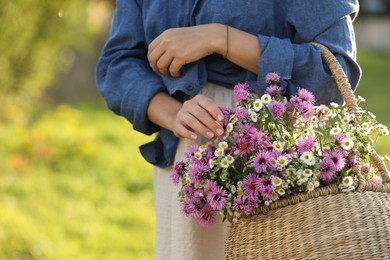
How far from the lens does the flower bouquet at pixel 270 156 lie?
188cm

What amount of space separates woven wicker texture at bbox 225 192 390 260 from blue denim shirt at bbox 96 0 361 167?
0.38m

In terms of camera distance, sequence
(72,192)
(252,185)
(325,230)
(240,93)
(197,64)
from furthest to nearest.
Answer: (72,192), (197,64), (240,93), (252,185), (325,230)

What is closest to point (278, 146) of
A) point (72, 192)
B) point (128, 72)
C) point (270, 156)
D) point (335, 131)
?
point (270, 156)

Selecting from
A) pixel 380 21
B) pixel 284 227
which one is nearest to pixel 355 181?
pixel 284 227

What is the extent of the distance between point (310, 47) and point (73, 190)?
17.1 ft

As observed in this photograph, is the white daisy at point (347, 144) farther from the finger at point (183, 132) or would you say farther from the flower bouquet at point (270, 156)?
the finger at point (183, 132)

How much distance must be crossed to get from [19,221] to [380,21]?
17659mm

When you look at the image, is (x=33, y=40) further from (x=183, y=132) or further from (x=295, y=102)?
(x=295, y=102)

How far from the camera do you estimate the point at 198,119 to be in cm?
208

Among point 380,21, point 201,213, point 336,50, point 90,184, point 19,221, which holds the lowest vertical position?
point 380,21

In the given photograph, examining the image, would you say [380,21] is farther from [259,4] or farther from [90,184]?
[259,4]

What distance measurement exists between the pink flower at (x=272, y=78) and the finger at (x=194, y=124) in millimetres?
191

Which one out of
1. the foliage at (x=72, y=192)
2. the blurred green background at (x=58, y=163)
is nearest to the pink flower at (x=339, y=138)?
the blurred green background at (x=58, y=163)

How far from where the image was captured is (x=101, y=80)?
2.40m
